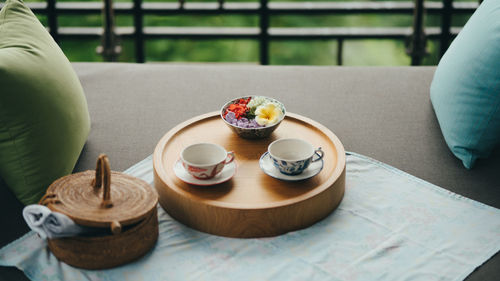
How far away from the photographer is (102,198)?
45.1 inches

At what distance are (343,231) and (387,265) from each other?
14 cm

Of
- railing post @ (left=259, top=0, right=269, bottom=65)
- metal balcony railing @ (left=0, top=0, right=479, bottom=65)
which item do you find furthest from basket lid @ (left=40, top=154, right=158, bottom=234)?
A: railing post @ (left=259, top=0, right=269, bottom=65)

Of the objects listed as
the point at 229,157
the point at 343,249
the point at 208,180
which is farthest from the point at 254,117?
the point at 343,249

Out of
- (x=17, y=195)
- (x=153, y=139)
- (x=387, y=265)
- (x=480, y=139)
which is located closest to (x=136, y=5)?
(x=153, y=139)

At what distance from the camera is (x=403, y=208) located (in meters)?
1.33

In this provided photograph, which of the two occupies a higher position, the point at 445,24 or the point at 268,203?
the point at 445,24

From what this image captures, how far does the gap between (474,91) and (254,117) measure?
61 cm

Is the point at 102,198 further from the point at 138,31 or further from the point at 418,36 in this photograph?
the point at 418,36

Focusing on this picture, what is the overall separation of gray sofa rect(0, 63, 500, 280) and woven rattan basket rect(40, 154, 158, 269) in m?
0.20

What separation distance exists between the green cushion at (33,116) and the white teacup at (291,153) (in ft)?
1.73

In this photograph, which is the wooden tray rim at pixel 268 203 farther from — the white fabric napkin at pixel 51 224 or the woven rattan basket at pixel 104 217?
the white fabric napkin at pixel 51 224

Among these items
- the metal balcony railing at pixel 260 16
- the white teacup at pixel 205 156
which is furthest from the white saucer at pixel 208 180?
the metal balcony railing at pixel 260 16

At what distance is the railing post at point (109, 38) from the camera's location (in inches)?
109

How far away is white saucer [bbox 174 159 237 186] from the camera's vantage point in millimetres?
1281
